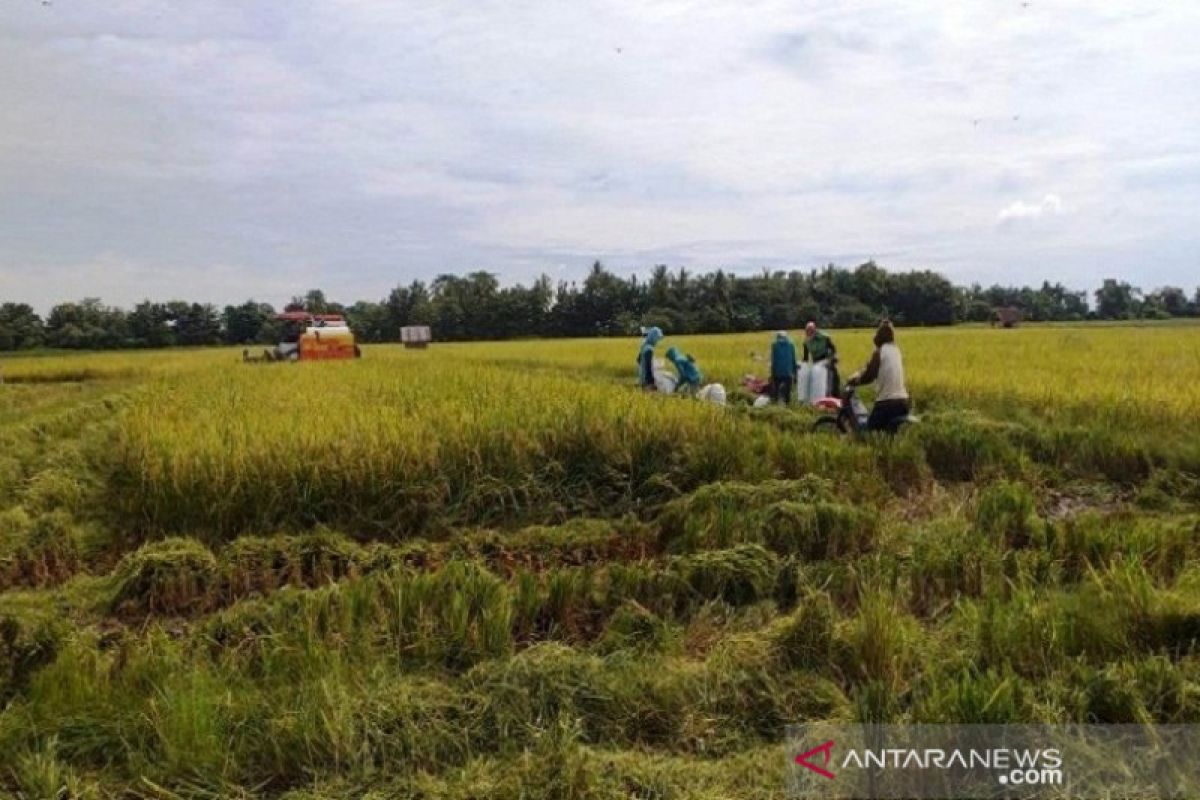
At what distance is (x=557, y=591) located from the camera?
178 inches

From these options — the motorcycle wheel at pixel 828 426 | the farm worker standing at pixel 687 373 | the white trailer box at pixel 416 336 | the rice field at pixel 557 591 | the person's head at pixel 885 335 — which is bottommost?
the rice field at pixel 557 591

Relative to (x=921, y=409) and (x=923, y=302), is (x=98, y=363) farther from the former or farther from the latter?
(x=923, y=302)

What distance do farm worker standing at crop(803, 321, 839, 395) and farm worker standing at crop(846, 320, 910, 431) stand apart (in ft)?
10.8

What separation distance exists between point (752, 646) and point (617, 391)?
19.5 ft

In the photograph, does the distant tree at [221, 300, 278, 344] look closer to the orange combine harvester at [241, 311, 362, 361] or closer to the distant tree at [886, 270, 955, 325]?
the orange combine harvester at [241, 311, 362, 361]

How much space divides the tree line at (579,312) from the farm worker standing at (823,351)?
153ft

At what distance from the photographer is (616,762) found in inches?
116

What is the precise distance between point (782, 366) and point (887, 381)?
380cm

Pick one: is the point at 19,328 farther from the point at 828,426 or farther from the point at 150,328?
the point at 828,426

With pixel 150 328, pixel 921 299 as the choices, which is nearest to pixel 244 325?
pixel 150 328

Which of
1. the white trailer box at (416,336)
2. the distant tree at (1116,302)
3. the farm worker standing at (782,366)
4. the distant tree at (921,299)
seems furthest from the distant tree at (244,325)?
the distant tree at (1116,302)

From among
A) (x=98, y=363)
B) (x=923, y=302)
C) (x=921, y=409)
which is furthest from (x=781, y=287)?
(x=921, y=409)

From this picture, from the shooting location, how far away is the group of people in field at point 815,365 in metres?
7.75

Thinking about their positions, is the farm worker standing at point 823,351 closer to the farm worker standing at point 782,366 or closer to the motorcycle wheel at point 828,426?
the farm worker standing at point 782,366
